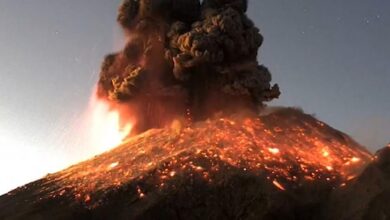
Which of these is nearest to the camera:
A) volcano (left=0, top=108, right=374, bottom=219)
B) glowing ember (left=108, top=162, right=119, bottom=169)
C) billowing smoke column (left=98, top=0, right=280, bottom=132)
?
volcano (left=0, top=108, right=374, bottom=219)

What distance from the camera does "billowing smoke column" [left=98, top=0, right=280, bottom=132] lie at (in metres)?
31.1

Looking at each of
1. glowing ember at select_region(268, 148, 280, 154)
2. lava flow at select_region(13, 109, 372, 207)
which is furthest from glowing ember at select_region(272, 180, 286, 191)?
glowing ember at select_region(268, 148, 280, 154)

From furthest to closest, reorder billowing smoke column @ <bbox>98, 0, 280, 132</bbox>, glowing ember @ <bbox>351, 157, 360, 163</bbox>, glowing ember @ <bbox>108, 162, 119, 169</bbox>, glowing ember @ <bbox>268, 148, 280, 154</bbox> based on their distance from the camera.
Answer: billowing smoke column @ <bbox>98, 0, 280, 132</bbox> → glowing ember @ <bbox>108, 162, 119, 169</bbox> → glowing ember @ <bbox>351, 157, 360, 163</bbox> → glowing ember @ <bbox>268, 148, 280, 154</bbox>

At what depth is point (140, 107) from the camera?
33.8m

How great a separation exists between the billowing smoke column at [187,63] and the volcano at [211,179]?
4.82 metres

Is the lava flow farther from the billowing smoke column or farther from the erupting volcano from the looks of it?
the billowing smoke column

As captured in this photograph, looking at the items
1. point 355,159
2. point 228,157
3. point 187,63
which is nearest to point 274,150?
point 228,157

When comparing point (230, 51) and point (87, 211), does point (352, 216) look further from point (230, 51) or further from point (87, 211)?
point (230, 51)

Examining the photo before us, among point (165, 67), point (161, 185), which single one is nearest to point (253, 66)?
point (165, 67)

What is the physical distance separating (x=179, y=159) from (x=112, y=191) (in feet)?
11.0

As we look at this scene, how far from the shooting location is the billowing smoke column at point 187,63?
102 ft

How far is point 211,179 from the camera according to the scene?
827 inches

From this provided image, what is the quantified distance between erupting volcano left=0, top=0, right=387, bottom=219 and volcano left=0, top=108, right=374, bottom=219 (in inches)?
2.0

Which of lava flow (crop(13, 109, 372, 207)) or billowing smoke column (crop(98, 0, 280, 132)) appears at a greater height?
billowing smoke column (crop(98, 0, 280, 132))
